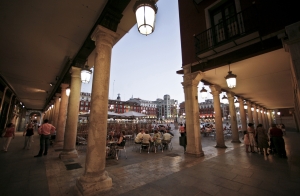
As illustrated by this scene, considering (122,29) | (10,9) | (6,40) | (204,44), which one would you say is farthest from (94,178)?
(204,44)

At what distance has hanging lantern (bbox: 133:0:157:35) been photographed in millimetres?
2244

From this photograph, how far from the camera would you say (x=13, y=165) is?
4832 millimetres

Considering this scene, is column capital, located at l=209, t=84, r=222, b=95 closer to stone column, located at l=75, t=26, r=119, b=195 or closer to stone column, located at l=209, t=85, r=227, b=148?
stone column, located at l=209, t=85, r=227, b=148

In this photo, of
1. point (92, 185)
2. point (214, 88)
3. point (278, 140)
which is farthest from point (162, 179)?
point (214, 88)

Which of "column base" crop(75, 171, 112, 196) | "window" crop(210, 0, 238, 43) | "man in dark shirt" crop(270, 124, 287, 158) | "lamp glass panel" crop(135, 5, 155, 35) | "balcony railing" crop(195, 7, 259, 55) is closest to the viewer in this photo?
"lamp glass panel" crop(135, 5, 155, 35)

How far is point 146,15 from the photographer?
225 centimetres

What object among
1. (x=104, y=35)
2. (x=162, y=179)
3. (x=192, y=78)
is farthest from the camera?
(x=192, y=78)

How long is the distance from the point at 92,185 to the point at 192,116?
5.31 meters

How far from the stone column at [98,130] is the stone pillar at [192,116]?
4620 millimetres

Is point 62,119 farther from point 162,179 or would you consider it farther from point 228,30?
point 228,30

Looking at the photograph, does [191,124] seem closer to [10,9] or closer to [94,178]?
[94,178]

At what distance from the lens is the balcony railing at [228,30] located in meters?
5.33

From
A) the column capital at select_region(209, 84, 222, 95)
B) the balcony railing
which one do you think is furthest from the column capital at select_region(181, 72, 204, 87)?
the column capital at select_region(209, 84, 222, 95)

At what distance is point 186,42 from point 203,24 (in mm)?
1255
